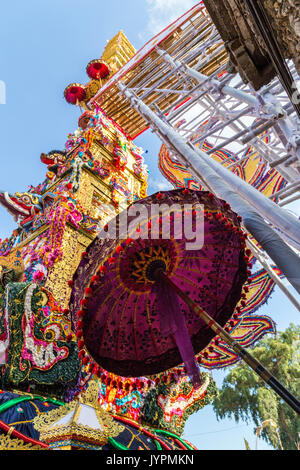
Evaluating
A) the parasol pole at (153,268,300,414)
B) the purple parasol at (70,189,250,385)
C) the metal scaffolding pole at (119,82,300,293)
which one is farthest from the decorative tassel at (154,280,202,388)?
the metal scaffolding pole at (119,82,300,293)

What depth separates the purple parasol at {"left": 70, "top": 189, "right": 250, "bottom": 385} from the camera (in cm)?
401

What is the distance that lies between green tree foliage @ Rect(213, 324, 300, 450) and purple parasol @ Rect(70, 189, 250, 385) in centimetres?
1671

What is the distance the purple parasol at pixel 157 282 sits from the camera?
13.2 feet

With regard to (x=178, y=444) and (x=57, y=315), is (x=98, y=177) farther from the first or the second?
(x=178, y=444)

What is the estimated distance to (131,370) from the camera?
456 cm

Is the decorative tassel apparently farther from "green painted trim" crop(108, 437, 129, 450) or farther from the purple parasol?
"green painted trim" crop(108, 437, 129, 450)

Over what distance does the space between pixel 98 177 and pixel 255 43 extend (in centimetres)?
835

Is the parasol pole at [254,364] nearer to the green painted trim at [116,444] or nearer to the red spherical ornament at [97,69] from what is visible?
the green painted trim at [116,444]

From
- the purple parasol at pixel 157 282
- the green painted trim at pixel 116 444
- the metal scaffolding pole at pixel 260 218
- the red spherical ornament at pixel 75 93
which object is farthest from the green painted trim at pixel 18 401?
the red spherical ornament at pixel 75 93

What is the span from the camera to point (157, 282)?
4.32 meters

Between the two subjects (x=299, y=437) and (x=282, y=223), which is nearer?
(x=282, y=223)

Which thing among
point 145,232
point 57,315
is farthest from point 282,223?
point 57,315

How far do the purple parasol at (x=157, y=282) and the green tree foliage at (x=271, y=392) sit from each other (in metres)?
16.7
